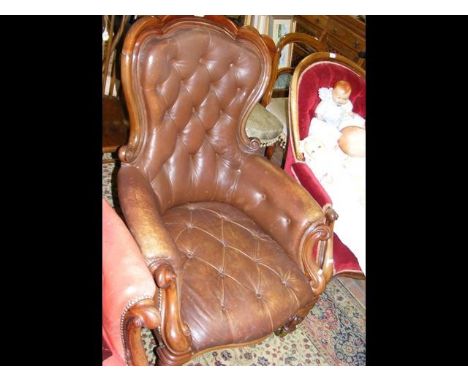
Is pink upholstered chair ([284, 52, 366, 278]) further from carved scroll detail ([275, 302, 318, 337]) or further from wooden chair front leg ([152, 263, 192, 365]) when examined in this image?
wooden chair front leg ([152, 263, 192, 365])

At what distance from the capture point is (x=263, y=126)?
283 cm

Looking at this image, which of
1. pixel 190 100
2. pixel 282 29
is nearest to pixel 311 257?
pixel 190 100

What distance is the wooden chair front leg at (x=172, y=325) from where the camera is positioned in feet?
4.51

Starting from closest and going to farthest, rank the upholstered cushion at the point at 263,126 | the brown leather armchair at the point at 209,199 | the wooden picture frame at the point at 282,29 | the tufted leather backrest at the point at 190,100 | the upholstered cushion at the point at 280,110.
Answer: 1. the brown leather armchair at the point at 209,199
2. the tufted leather backrest at the point at 190,100
3. the upholstered cushion at the point at 263,126
4. the upholstered cushion at the point at 280,110
5. the wooden picture frame at the point at 282,29

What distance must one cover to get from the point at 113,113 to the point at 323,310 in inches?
59.0

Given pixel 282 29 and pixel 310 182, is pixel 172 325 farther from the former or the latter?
pixel 282 29

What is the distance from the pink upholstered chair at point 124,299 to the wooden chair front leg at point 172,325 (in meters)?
0.10

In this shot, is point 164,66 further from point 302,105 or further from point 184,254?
point 302,105

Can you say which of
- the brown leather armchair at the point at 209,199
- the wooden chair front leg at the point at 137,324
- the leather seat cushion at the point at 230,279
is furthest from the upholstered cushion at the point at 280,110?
the wooden chair front leg at the point at 137,324

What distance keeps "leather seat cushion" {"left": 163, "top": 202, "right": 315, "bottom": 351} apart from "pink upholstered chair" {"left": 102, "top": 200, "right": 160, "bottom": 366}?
0.20m

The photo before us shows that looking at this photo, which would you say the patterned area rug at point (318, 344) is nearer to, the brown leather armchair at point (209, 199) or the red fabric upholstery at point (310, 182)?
the brown leather armchair at point (209, 199)

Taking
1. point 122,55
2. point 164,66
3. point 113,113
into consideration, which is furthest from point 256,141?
point 113,113
